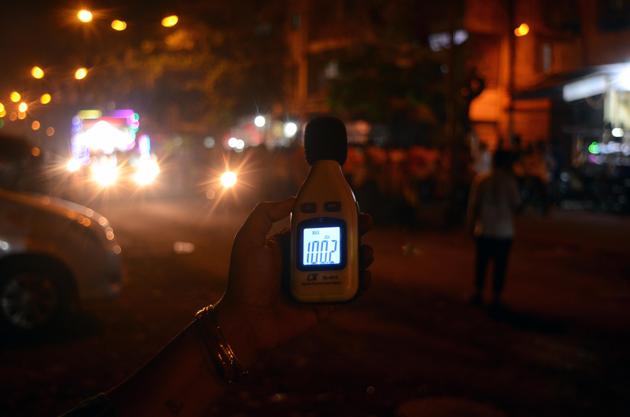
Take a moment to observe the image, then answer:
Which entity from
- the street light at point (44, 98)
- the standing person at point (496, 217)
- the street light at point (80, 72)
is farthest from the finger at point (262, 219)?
the street light at point (44, 98)

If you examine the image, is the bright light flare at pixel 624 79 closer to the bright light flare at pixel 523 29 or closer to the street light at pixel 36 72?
the bright light flare at pixel 523 29

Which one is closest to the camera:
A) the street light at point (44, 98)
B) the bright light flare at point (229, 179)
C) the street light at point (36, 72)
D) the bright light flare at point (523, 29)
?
the street light at point (36, 72)

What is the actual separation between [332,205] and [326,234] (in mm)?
73

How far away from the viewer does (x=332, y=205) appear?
1769mm

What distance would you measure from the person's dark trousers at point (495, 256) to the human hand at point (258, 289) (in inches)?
261

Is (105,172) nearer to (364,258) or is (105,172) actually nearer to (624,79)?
(624,79)

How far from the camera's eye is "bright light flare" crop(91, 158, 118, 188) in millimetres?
22984

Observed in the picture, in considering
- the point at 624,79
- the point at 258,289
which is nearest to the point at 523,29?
the point at 624,79

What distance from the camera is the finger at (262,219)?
1.85 m

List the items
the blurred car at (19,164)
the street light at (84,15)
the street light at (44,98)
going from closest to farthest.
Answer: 1. the street light at (84,15)
2. the street light at (44,98)
3. the blurred car at (19,164)

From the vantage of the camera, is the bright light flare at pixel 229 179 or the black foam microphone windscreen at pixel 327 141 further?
the bright light flare at pixel 229 179

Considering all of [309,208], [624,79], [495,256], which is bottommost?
Result: [495,256]

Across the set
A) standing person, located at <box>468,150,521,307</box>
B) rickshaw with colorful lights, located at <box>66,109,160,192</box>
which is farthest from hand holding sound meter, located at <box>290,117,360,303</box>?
rickshaw with colorful lights, located at <box>66,109,160,192</box>

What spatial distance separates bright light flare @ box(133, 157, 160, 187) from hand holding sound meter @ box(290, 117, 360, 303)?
74.5ft
